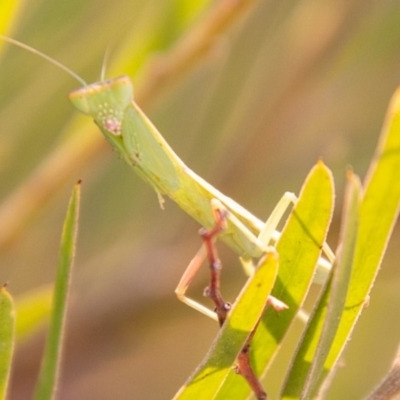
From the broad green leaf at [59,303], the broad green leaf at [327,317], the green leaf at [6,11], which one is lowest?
the broad green leaf at [327,317]

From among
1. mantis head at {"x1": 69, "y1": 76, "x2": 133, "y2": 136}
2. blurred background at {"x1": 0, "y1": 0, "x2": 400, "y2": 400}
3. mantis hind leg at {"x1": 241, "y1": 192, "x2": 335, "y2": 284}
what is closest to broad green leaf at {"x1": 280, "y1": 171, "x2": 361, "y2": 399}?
mantis hind leg at {"x1": 241, "y1": 192, "x2": 335, "y2": 284}

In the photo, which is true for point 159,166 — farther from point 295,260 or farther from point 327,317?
point 327,317

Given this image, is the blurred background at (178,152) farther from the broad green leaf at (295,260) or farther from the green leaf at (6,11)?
the broad green leaf at (295,260)

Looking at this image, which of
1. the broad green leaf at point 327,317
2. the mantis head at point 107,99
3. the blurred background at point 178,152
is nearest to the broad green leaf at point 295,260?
the broad green leaf at point 327,317

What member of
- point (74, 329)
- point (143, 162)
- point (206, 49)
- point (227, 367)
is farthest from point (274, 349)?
point (74, 329)

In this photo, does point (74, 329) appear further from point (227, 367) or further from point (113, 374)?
point (227, 367)

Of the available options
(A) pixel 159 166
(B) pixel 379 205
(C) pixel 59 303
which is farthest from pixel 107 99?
(B) pixel 379 205

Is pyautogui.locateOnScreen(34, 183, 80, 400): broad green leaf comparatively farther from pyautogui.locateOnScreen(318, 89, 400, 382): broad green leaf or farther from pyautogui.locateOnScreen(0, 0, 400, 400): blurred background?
pyautogui.locateOnScreen(0, 0, 400, 400): blurred background
